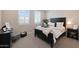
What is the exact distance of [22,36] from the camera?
1852 millimetres

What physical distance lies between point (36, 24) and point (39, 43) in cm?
34

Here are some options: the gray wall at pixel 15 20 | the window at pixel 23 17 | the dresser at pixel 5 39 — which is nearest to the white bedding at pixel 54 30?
the gray wall at pixel 15 20

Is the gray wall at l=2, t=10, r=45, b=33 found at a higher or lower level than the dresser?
higher

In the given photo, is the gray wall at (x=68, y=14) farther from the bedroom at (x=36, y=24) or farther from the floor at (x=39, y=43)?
the floor at (x=39, y=43)

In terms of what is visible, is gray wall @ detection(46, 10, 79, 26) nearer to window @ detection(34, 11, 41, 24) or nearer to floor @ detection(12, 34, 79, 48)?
window @ detection(34, 11, 41, 24)

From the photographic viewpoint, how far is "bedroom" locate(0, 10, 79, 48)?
6.03 ft

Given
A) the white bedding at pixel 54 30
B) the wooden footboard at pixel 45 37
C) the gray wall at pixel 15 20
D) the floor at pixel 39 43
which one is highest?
the gray wall at pixel 15 20

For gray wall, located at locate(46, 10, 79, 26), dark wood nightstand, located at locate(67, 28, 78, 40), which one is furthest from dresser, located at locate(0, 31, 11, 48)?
dark wood nightstand, located at locate(67, 28, 78, 40)

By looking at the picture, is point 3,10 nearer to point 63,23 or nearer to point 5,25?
point 5,25

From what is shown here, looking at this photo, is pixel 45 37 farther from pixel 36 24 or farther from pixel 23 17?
pixel 23 17

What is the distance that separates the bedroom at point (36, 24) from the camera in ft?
6.03
